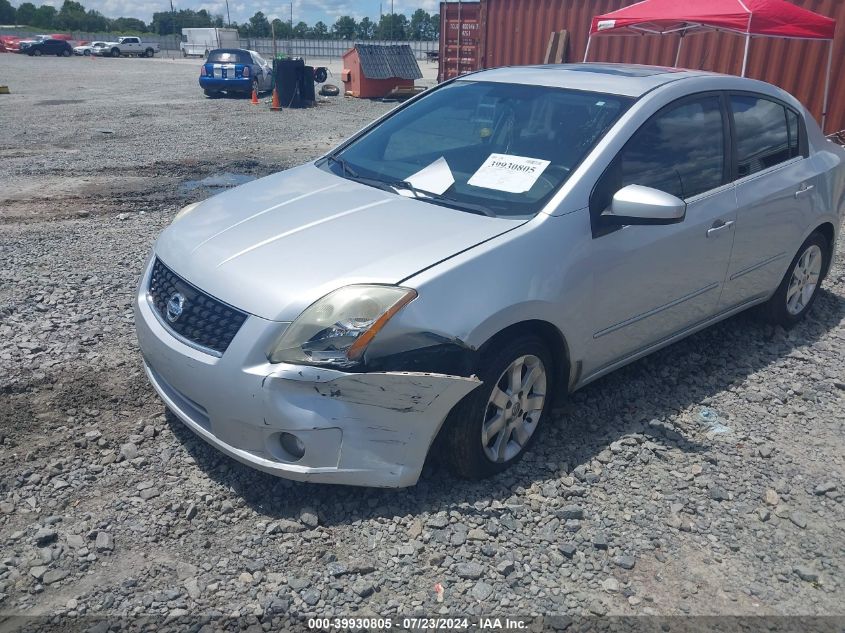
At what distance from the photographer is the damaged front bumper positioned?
2.73 m

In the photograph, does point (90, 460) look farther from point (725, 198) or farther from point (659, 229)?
point (725, 198)

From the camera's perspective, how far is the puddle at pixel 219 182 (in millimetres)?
8945

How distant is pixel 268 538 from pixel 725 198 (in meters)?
2.98

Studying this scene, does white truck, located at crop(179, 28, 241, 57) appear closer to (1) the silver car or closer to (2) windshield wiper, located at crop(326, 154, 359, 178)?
(2) windshield wiper, located at crop(326, 154, 359, 178)

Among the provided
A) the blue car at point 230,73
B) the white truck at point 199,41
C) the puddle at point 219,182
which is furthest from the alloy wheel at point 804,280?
the white truck at point 199,41

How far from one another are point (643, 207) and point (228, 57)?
2085 centimetres

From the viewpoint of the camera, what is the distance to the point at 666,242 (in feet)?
12.0

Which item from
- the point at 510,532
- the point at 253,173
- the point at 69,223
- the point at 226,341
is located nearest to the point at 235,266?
the point at 226,341

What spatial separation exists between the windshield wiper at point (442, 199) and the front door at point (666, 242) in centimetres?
50

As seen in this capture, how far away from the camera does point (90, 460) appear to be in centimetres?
336

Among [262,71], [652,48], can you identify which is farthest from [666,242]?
[262,71]

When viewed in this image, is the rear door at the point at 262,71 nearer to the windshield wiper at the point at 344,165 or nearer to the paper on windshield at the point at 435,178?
the windshield wiper at the point at 344,165

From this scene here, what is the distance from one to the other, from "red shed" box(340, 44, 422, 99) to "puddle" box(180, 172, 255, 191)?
12.7 meters

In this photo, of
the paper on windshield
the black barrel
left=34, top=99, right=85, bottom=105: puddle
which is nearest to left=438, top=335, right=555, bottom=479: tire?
the paper on windshield
